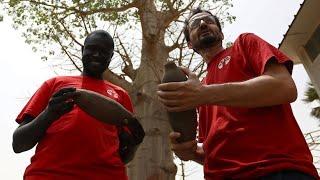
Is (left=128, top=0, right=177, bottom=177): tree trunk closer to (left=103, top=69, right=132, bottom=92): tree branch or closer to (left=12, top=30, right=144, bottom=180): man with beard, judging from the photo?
(left=103, top=69, right=132, bottom=92): tree branch

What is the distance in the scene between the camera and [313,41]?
5055mm

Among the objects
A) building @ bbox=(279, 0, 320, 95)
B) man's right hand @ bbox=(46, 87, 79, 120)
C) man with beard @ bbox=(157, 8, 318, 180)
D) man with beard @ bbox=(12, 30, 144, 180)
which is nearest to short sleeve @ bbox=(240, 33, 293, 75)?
man with beard @ bbox=(157, 8, 318, 180)

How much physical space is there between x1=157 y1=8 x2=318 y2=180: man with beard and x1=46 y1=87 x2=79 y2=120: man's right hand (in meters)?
Result: 0.56

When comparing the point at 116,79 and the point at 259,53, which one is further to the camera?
the point at 116,79

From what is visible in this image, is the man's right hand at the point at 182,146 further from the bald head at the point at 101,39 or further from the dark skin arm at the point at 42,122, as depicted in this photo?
the bald head at the point at 101,39

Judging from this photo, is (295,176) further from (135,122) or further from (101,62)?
(101,62)

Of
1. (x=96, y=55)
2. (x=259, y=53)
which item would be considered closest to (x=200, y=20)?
(x=259, y=53)

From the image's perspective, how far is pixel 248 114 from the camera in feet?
5.01

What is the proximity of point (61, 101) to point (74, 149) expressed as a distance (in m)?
0.29

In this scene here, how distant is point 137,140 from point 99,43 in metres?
0.64

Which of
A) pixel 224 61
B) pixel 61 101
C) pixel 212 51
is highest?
pixel 212 51

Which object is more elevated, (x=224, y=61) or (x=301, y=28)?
(x=301, y=28)

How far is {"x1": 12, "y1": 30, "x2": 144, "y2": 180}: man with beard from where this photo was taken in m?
1.86

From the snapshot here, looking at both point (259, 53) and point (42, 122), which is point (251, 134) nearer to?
point (259, 53)
